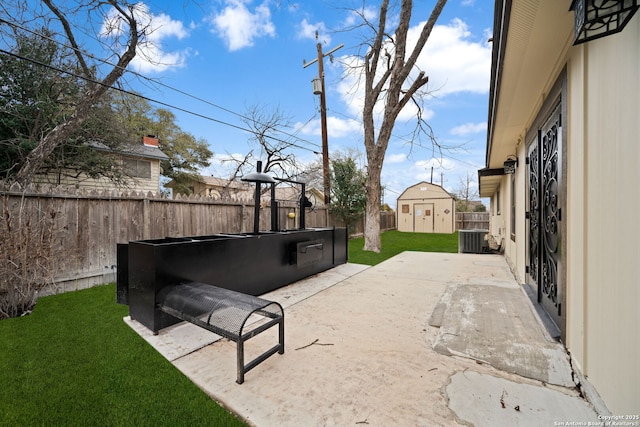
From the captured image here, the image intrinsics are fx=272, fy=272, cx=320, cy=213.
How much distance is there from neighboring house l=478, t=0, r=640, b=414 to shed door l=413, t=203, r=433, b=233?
15150mm

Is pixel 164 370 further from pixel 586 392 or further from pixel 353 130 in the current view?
pixel 353 130

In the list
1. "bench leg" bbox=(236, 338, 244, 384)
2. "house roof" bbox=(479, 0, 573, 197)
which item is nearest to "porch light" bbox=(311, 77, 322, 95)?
"house roof" bbox=(479, 0, 573, 197)

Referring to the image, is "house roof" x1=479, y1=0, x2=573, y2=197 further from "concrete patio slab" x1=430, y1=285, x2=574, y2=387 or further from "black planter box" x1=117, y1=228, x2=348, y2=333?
"black planter box" x1=117, y1=228, x2=348, y2=333

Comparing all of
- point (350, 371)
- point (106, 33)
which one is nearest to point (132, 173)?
point (106, 33)

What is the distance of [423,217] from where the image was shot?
59.4ft

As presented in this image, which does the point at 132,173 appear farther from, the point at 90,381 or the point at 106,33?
the point at 90,381

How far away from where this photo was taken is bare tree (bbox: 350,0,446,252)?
7.94m

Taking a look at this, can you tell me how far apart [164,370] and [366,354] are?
5.36 ft

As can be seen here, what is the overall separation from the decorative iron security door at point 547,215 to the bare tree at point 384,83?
5085mm

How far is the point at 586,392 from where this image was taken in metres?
1.78

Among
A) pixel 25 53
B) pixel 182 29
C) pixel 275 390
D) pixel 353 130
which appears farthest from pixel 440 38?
pixel 25 53

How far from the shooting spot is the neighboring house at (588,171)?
131 centimetres

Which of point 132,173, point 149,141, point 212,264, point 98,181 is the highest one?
point 149,141

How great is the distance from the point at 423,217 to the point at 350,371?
17332 mm
